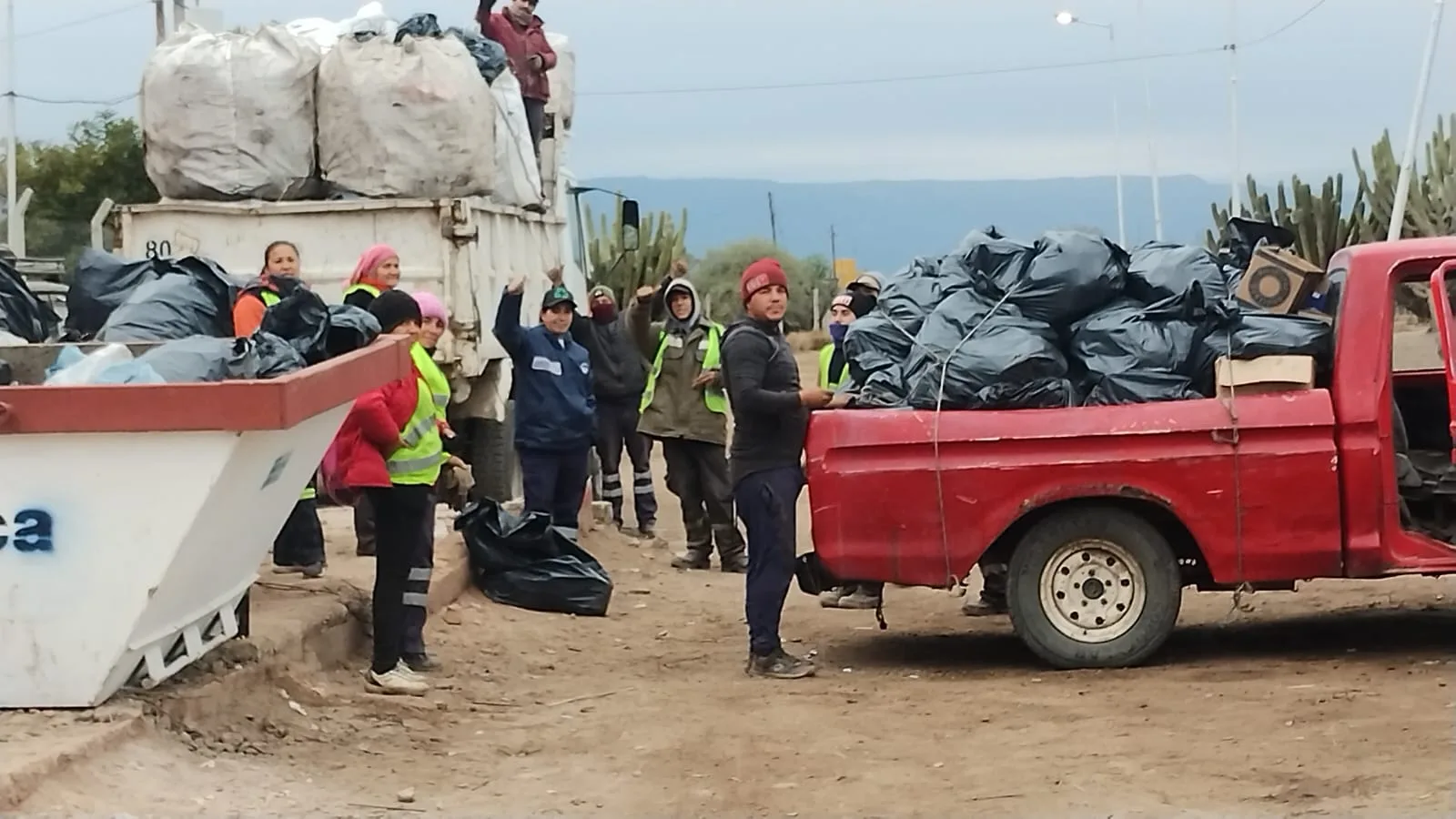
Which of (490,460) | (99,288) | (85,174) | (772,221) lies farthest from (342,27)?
(772,221)

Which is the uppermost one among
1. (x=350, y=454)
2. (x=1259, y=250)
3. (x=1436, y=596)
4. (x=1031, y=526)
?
(x=1259, y=250)

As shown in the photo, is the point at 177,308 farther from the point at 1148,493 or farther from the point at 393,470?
the point at 1148,493

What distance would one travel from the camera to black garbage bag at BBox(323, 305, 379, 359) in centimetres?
694

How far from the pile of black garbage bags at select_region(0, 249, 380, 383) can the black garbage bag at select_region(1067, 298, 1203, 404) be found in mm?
3071

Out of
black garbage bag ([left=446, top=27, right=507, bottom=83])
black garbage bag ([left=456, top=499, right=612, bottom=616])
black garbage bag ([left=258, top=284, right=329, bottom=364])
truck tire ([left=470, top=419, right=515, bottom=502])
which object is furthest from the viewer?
truck tire ([left=470, top=419, right=515, bottom=502])

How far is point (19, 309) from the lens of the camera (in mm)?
7637

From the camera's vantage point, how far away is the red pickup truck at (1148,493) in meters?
7.77

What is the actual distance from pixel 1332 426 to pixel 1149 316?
2.99 feet

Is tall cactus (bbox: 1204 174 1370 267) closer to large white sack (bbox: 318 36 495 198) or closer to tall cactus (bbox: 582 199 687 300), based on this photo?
tall cactus (bbox: 582 199 687 300)

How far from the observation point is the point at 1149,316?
26.9ft

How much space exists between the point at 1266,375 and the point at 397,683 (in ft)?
12.5

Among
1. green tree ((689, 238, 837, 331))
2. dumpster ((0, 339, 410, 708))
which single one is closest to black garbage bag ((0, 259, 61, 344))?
dumpster ((0, 339, 410, 708))

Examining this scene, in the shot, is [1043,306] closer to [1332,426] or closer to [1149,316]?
[1149,316]

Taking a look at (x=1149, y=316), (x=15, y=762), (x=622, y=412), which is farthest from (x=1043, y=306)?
(x=622, y=412)
